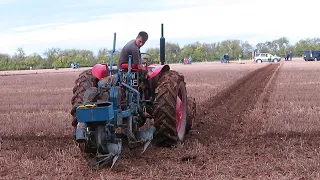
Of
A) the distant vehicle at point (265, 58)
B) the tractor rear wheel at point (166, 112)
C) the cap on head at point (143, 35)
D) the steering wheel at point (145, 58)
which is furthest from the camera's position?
the distant vehicle at point (265, 58)

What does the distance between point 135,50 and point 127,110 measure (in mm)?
1125

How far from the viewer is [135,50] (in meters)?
7.10

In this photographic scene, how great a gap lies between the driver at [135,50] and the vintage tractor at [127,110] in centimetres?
9

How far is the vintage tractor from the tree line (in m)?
56.1

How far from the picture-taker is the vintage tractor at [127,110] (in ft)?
18.7

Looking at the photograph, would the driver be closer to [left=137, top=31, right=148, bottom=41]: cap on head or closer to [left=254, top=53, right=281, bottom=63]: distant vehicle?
[left=137, top=31, right=148, bottom=41]: cap on head

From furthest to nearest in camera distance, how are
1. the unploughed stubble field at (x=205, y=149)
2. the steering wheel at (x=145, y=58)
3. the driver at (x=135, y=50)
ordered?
1. the steering wheel at (x=145, y=58)
2. the driver at (x=135, y=50)
3. the unploughed stubble field at (x=205, y=149)

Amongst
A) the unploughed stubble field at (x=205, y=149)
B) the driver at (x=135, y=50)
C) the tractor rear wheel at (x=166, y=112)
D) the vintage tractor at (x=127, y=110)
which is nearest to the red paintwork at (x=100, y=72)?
the vintage tractor at (x=127, y=110)

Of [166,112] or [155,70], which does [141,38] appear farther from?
[166,112]

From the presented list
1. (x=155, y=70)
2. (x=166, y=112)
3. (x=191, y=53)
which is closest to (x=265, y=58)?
(x=191, y=53)

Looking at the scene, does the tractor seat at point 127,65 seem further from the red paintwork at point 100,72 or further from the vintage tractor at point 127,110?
the red paintwork at point 100,72

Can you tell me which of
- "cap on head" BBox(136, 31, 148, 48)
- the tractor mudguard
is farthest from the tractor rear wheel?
"cap on head" BBox(136, 31, 148, 48)

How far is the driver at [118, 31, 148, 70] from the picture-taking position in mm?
7105

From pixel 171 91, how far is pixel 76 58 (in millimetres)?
77074
